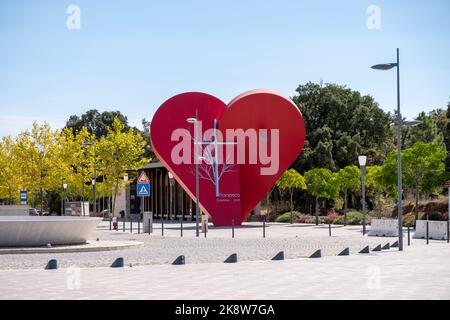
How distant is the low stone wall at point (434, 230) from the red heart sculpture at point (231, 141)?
14.0 m

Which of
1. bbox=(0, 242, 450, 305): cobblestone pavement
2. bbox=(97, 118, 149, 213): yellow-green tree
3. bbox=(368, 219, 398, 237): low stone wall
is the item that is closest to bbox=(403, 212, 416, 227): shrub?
bbox=(368, 219, 398, 237): low stone wall

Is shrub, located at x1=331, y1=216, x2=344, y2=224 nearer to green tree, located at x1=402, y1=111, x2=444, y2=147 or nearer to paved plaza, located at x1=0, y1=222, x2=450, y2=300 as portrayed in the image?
green tree, located at x1=402, y1=111, x2=444, y2=147

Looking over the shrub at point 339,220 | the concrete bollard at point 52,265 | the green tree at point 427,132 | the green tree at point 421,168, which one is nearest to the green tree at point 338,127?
the green tree at point 427,132

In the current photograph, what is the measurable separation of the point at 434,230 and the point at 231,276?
55.0 feet

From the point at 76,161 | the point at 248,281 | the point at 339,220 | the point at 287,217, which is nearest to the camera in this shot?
the point at 248,281

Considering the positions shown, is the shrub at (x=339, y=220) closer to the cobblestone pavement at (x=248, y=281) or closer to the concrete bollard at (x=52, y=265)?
the cobblestone pavement at (x=248, y=281)

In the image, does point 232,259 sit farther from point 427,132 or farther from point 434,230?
point 427,132

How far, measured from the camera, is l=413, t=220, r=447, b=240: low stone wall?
28.7 m

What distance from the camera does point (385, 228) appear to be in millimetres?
31719

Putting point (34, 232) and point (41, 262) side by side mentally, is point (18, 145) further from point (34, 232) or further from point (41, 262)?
point (41, 262)

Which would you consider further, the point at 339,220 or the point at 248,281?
the point at 339,220

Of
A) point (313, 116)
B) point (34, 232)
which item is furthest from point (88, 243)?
point (313, 116)

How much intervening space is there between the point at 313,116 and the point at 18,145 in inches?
1086

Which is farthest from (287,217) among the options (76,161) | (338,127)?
(76,161)
